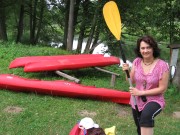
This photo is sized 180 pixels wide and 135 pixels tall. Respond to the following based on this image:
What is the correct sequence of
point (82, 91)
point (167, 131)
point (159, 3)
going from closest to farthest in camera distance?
point (167, 131) → point (82, 91) → point (159, 3)

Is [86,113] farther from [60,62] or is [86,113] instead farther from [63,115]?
[60,62]

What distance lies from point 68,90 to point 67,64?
48.3 inches

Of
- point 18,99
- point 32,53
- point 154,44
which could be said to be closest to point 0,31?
point 32,53

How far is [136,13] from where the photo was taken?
12.1 meters

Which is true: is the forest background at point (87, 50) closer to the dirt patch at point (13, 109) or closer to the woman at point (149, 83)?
the dirt patch at point (13, 109)

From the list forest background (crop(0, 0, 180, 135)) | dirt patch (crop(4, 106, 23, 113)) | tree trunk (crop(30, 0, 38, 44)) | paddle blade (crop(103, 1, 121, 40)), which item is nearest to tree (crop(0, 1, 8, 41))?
forest background (crop(0, 0, 180, 135))

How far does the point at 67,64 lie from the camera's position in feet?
21.1

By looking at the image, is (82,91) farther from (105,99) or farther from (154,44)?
(154,44)

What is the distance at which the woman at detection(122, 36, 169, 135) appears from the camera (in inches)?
109

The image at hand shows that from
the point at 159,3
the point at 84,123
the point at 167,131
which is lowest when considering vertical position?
the point at 167,131

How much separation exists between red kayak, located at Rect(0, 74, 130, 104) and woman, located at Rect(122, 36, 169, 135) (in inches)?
91.8

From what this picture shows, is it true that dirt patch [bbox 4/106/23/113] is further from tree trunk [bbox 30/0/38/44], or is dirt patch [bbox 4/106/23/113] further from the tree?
tree trunk [bbox 30/0/38/44]

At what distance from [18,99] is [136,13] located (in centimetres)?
802

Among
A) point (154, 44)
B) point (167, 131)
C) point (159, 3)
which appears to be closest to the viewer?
point (154, 44)
